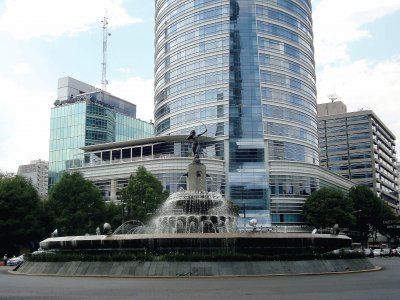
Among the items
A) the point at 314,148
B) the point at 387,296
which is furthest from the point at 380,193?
the point at 387,296

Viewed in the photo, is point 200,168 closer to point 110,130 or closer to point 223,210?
point 223,210

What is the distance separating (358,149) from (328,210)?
66.3 m

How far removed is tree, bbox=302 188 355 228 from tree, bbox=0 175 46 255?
3964cm

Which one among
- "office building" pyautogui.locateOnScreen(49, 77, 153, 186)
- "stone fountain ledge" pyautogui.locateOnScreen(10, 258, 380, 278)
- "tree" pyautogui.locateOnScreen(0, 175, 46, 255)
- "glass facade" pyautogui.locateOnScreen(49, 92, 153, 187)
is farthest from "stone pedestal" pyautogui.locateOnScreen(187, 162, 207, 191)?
"glass facade" pyautogui.locateOnScreen(49, 92, 153, 187)

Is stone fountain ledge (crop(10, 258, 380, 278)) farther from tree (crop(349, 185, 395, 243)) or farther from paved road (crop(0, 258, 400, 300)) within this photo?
tree (crop(349, 185, 395, 243))

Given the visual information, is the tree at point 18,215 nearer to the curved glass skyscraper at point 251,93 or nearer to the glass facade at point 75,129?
the curved glass skyscraper at point 251,93

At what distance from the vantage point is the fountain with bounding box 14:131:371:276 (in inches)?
Answer: 894

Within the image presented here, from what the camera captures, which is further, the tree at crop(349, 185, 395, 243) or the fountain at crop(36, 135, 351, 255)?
the tree at crop(349, 185, 395, 243)

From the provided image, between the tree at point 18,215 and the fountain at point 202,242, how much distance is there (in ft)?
83.3

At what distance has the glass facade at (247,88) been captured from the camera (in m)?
81.5

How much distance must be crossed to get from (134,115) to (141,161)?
5877 centimetres

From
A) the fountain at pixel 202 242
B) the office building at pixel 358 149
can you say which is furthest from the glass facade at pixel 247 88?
the fountain at pixel 202 242

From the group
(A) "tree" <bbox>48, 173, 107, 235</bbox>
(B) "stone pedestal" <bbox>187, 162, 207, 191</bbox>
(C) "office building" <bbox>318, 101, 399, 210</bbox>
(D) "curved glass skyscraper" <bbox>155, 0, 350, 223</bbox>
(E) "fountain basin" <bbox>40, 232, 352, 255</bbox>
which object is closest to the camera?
(E) "fountain basin" <bbox>40, 232, 352, 255</bbox>

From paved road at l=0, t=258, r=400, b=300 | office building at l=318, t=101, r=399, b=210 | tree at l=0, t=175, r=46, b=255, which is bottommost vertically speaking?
paved road at l=0, t=258, r=400, b=300
